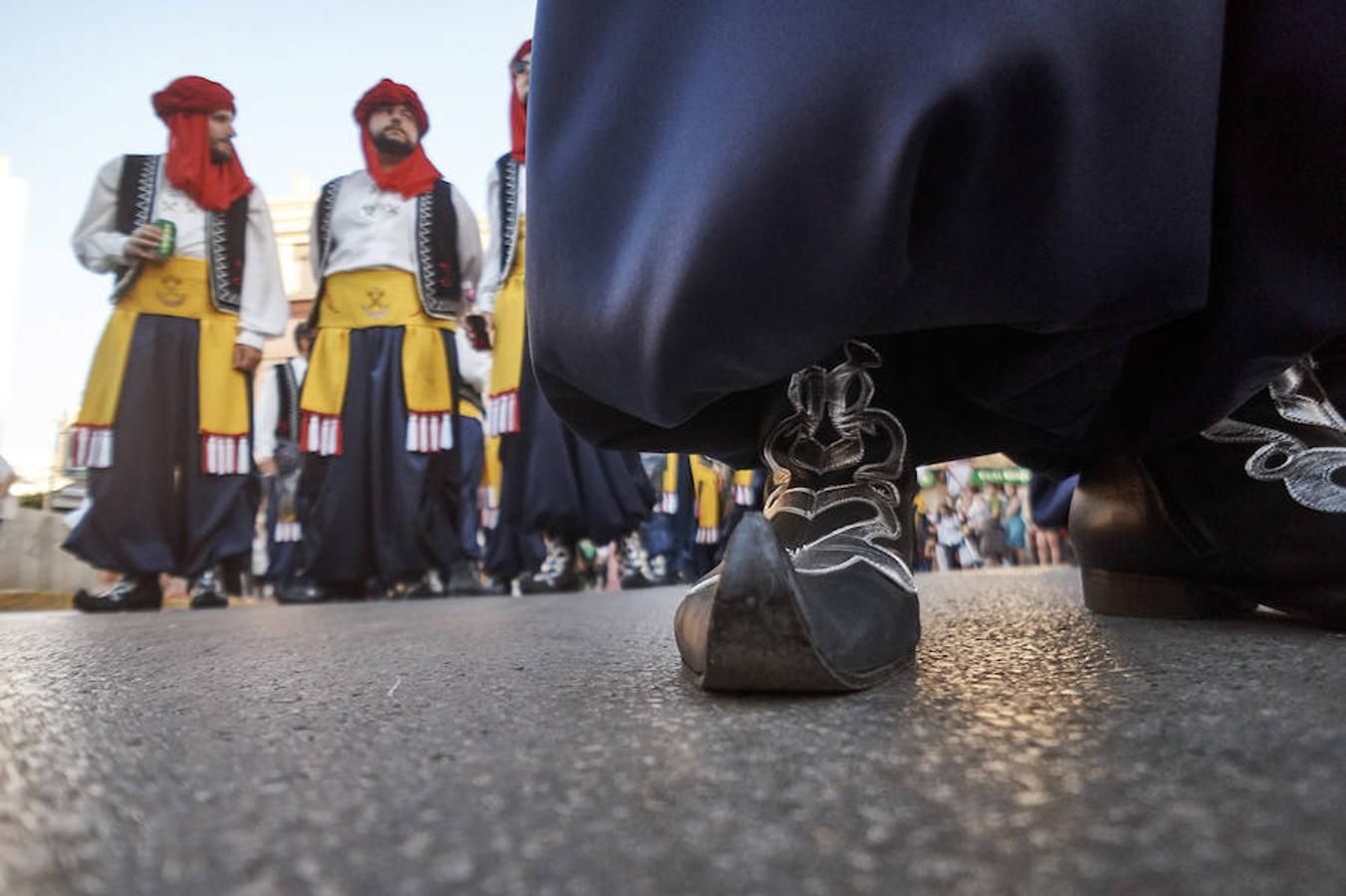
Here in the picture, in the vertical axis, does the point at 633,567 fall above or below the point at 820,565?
below

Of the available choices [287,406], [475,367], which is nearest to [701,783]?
[475,367]

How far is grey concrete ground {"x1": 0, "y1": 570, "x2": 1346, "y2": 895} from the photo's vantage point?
0.18m

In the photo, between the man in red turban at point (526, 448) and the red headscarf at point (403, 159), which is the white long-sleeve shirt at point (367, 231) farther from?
the man in red turban at point (526, 448)

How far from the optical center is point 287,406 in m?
3.42

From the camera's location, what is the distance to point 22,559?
384cm

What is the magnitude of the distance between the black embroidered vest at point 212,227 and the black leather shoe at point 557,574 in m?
1.08

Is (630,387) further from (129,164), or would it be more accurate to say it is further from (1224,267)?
(129,164)

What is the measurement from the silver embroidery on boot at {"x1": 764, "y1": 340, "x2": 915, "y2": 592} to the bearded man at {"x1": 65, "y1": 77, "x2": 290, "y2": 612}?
2.03 m

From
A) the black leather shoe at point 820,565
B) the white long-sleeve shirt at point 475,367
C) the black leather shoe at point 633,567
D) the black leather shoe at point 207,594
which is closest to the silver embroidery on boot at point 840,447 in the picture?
the black leather shoe at point 820,565

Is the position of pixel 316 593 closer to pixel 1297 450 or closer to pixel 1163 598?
pixel 1163 598

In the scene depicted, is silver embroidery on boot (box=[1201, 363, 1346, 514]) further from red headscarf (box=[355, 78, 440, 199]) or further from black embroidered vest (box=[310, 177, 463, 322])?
red headscarf (box=[355, 78, 440, 199])

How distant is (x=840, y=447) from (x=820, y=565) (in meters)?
0.11

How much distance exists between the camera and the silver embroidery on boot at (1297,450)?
501 millimetres

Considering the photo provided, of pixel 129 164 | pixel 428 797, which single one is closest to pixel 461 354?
pixel 129 164
